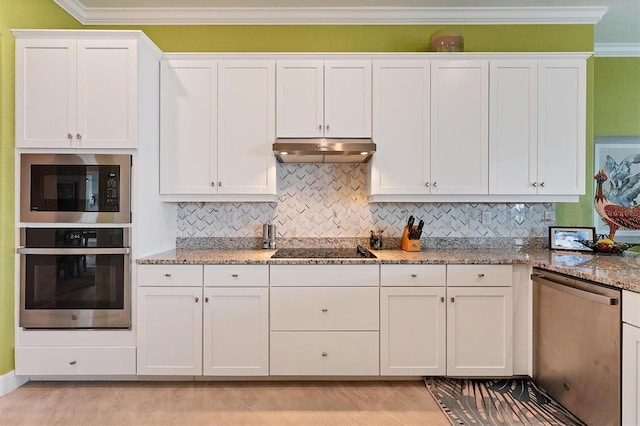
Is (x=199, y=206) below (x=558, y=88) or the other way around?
below

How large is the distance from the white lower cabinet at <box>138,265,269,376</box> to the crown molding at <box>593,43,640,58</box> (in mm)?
3901

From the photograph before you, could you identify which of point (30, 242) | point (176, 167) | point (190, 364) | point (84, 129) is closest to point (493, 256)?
point (190, 364)

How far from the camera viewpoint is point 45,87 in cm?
227

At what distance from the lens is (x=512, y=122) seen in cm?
259

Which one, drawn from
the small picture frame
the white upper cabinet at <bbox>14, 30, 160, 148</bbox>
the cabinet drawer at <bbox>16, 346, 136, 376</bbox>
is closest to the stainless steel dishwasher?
the small picture frame

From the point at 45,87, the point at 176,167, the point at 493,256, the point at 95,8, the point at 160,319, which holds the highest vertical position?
the point at 95,8

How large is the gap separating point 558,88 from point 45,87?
3.75 m

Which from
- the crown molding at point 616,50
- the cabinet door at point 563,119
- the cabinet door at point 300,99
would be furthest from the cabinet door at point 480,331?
the crown molding at point 616,50

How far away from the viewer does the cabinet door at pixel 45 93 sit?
2252 millimetres

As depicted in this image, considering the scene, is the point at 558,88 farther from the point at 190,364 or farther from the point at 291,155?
the point at 190,364

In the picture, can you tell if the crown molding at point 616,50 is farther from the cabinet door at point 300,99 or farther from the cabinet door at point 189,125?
the cabinet door at point 189,125

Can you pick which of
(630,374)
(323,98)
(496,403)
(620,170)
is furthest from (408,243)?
(620,170)

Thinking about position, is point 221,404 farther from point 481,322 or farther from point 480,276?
point 480,276

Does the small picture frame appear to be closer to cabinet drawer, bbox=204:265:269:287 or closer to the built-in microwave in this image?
cabinet drawer, bbox=204:265:269:287
